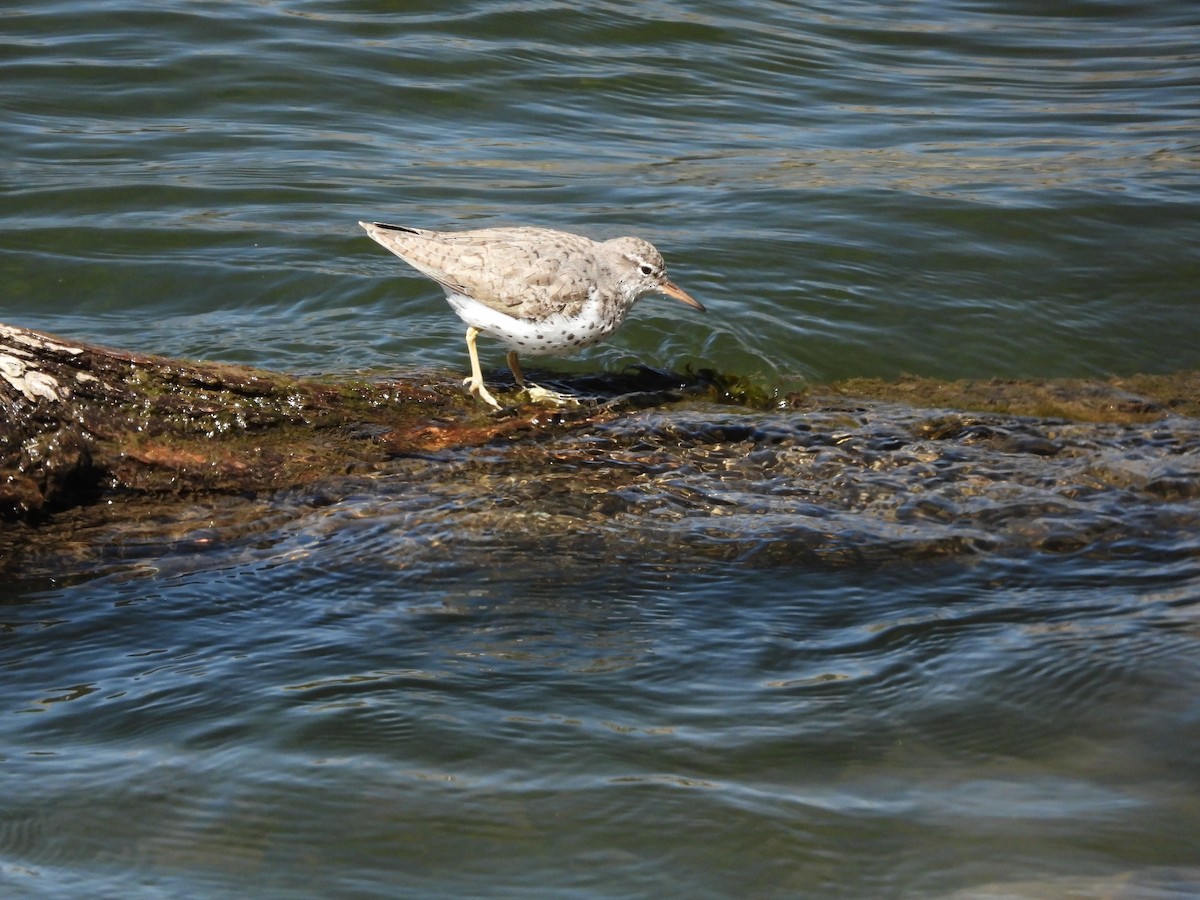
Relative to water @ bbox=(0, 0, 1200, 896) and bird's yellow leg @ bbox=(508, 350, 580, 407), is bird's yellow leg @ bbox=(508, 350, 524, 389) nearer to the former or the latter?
bird's yellow leg @ bbox=(508, 350, 580, 407)

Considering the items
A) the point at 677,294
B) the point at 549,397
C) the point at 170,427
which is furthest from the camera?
the point at 677,294

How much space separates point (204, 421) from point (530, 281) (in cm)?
181

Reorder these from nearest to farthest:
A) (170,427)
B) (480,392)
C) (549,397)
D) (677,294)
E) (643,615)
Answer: (643,615)
(170,427)
(480,392)
(549,397)
(677,294)

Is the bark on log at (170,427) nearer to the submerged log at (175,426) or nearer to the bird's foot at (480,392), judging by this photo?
the submerged log at (175,426)

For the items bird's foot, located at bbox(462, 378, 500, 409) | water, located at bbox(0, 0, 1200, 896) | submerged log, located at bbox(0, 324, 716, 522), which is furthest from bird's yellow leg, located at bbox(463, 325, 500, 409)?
water, located at bbox(0, 0, 1200, 896)

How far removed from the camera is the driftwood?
196 inches

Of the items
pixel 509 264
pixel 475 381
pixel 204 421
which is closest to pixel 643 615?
pixel 204 421

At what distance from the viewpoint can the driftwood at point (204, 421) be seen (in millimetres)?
4973

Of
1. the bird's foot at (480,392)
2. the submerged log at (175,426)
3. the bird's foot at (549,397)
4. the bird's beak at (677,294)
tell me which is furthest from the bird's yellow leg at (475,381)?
the bird's beak at (677,294)

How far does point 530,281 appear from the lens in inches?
257

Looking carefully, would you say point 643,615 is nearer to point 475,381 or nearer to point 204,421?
point 204,421

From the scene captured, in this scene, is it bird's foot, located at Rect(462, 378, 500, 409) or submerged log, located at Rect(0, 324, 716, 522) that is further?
bird's foot, located at Rect(462, 378, 500, 409)

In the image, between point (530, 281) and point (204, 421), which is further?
point (530, 281)

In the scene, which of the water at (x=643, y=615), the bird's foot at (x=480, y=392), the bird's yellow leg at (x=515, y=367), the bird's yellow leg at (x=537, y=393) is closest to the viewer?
the water at (x=643, y=615)
